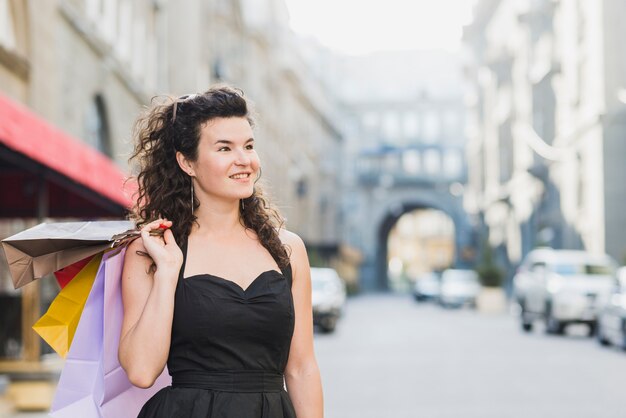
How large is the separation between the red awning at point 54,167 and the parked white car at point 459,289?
33489mm

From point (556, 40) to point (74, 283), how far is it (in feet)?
137

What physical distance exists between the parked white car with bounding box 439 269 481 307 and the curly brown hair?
44.0m

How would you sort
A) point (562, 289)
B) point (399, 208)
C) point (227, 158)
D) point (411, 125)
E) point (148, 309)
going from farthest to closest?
1. point (411, 125)
2. point (399, 208)
3. point (562, 289)
4. point (227, 158)
5. point (148, 309)

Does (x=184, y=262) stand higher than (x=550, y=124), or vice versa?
(x=550, y=124)

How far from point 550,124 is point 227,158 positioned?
143 ft

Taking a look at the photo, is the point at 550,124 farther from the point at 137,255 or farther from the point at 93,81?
the point at 137,255

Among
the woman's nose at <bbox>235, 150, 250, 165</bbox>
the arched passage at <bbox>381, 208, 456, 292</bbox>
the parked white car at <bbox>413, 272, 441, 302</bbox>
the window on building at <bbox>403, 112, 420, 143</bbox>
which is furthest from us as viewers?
the arched passage at <bbox>381, 208, 456, 292</bbox>

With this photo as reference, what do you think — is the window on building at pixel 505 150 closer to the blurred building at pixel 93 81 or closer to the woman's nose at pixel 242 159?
the blurred building at pixel 93 81

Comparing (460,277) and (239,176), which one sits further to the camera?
(460,277)

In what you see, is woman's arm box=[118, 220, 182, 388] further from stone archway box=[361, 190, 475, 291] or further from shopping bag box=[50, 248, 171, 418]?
stone archway box=[361, 190, 475, 291]

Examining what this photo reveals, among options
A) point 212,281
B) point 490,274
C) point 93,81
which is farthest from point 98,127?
point 490,274

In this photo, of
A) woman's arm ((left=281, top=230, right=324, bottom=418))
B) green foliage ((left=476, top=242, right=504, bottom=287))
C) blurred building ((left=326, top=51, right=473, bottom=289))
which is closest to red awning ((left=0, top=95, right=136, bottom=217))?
woman's arm ((left=281, top=230, right=324, bottom=418))

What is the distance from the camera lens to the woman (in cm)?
312

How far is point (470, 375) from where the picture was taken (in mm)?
15242
